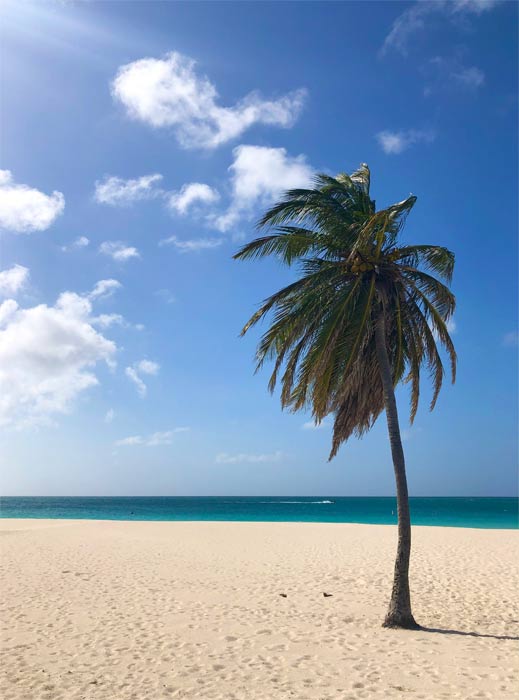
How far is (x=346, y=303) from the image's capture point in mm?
9906

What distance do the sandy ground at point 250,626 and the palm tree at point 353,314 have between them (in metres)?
1.59

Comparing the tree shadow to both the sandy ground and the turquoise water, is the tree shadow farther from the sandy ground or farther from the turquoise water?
the turquoise water

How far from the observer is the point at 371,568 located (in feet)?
52.2

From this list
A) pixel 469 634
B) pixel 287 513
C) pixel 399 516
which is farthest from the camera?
pixel 287 513

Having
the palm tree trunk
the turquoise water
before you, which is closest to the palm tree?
the palm tree trunk

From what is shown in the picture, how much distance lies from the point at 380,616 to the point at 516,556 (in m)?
11.5

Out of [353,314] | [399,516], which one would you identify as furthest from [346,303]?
[399,516]

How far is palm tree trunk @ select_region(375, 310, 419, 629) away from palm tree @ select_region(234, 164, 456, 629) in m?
0.02

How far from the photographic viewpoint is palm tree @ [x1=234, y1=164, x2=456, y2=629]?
998 cm

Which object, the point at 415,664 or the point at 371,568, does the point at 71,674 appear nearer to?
the point at 415,664

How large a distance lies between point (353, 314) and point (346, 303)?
35cm

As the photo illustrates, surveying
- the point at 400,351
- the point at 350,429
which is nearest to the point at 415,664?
the point at 350,429

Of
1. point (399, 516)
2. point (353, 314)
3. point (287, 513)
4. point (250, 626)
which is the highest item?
point (353, 314)

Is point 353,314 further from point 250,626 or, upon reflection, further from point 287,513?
point 287,513
